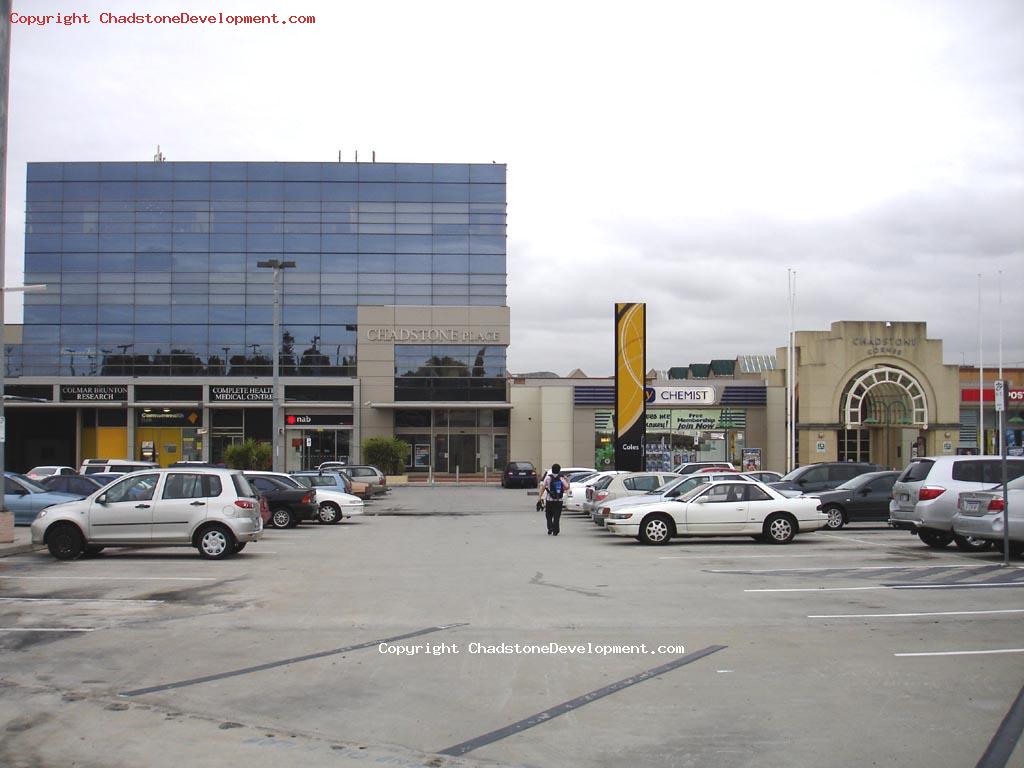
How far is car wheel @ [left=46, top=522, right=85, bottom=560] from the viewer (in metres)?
17.2

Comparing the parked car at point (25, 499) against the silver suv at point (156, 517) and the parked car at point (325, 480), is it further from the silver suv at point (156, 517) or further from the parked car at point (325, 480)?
the silver suv at point (156, 517)

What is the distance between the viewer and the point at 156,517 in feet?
56.4

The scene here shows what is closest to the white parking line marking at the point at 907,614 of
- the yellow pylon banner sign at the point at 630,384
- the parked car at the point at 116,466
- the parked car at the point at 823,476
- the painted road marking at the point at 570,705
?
the painted road marking at the point at 570,705

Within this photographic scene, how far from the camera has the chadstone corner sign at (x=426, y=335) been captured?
193ft

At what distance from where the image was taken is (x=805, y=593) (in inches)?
526

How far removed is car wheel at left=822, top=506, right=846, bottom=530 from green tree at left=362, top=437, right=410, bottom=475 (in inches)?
1333

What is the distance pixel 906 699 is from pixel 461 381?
5113cm

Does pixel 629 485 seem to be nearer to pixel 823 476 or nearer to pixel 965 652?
pixel 823 476

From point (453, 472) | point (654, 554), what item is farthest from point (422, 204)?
point (654, 554)

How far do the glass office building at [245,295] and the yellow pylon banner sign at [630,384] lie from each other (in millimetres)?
21030

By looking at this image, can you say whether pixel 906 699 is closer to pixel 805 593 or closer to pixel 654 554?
pixel 805 593

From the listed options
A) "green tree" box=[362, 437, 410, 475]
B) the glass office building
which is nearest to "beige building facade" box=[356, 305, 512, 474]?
the glass office building

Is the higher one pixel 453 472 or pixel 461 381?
pixel 461 381

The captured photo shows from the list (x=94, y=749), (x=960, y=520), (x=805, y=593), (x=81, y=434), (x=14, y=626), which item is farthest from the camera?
(x=81, y=434)
